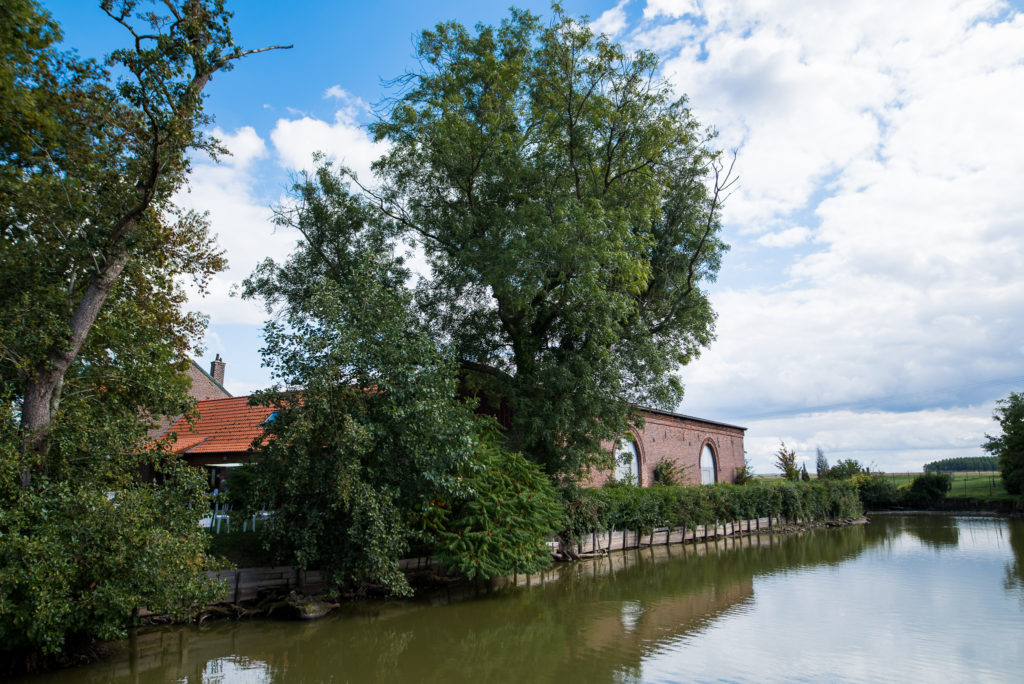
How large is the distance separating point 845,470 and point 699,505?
73.6ft

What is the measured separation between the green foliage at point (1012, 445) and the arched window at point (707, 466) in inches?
655

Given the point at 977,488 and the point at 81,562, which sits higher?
the point at 81,562

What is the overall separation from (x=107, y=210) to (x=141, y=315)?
173 centimetres

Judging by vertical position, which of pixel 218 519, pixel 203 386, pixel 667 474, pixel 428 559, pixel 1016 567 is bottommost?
pixel 1016 567

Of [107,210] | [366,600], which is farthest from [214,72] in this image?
[366,600]

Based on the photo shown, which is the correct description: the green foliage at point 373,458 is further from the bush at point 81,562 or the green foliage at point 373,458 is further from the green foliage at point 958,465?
the green foliage at point 958,465

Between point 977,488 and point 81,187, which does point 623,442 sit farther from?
point 977,488

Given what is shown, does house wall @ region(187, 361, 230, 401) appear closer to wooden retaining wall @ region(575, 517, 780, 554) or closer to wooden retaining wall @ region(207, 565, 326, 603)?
wooden retaining wall @ region(207, 565, 326, 603)

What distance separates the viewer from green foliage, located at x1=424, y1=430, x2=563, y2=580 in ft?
40.1

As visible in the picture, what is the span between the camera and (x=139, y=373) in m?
10.3

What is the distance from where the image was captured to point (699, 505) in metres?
23.8

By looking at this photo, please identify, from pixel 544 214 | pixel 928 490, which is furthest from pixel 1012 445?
pixel 544 214

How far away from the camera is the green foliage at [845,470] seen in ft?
133

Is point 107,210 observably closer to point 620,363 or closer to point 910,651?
point 620,363
